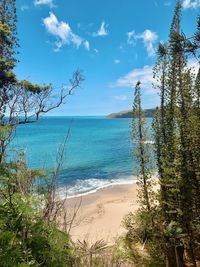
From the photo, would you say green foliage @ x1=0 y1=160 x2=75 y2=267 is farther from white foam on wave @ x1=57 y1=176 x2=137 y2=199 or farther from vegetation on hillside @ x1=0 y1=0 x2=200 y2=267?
white foam on wave @ x1=57 y1=176 x2=137 y2=199

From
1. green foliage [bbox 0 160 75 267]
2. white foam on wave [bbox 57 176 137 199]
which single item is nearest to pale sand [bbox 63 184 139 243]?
white foam on wave [bbox 57 176 137 199]

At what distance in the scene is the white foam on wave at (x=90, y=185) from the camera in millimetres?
26875

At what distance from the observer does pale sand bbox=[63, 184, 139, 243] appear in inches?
711

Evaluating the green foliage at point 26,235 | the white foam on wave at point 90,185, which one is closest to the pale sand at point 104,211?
the white foam on wave at point 90,185

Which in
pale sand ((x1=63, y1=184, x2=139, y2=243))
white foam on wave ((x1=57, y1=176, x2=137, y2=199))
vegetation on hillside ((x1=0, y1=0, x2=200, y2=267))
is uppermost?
Answer: vegetation on hillside ((x1=0, y1=0, x2=200, y2=267))

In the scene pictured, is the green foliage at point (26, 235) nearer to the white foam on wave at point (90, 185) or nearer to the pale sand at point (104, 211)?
the pale sand at point (104, 211)

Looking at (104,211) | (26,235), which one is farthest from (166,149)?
(26,235)

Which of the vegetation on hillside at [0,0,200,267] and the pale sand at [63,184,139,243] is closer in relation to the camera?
the vegetation on hillside at [0,0,200,267]

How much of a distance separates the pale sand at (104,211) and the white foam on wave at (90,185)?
745mm

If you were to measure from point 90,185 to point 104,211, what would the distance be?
24.5 ft

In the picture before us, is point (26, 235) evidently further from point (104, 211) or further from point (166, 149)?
point (104, 211)

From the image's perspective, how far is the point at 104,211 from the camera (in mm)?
22594

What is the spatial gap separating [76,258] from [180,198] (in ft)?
Result: 32.9

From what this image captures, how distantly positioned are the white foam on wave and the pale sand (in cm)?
74
